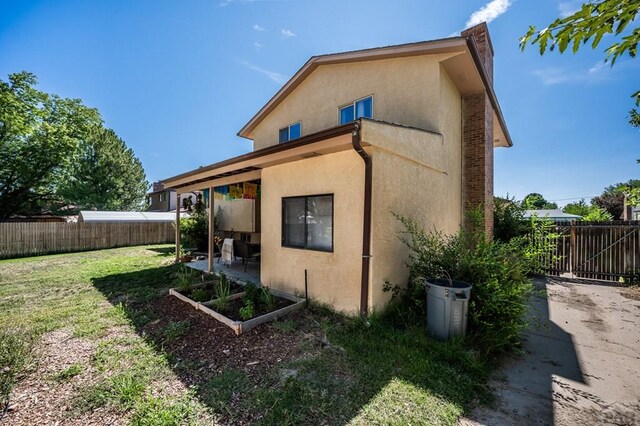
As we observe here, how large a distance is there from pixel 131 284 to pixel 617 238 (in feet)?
53.1

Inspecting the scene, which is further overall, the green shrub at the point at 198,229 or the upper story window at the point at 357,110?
the green shrub at the point at 198,229

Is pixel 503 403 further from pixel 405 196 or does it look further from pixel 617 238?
pixel 617 238

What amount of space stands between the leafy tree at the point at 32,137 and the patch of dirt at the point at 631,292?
110 feet

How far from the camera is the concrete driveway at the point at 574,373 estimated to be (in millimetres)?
2820

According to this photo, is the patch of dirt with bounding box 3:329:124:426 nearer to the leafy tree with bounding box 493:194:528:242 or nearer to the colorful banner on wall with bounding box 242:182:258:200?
the colorful banner on wall with bounding box 242:182:258:200

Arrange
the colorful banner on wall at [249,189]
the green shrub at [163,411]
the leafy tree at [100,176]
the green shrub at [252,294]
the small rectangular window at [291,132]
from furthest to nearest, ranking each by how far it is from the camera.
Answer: the leafy tree at [100,176] → the small rectangular window at [291,132] → the colorful banner on wall at [249,189] → the green shrub at [252,294] → the green shrub at [163,411]

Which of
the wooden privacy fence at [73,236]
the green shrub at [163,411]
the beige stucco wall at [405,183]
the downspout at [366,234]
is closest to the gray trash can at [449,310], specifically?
the beige stucco wall at [405,183]

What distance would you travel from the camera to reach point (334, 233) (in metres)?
5.36

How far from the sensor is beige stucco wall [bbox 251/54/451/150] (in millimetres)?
6352

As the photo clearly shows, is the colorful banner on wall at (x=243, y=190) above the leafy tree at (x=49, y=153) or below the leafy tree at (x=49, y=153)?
below

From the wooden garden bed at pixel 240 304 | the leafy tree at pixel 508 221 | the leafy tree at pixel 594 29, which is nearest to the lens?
the leafy tree at pixel 594 29

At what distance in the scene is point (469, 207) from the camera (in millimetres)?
8430

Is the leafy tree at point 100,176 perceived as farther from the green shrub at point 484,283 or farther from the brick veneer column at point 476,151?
the green shrub at point 484,283

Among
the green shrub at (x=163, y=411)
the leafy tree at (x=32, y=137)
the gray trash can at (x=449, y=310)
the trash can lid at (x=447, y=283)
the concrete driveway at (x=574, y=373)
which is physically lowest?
the concrete driveway at (x=574, y=373)
